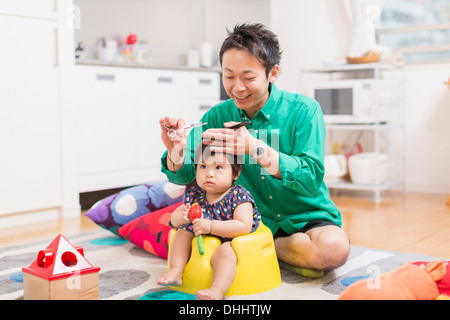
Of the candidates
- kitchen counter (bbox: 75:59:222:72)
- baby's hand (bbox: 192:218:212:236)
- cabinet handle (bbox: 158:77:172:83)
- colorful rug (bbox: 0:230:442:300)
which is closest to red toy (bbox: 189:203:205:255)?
baby's hand (bbox: 192:218:212:236)

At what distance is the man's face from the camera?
158 cm

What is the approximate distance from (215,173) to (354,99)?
2004mm

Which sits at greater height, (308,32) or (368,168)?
→ (308,32)

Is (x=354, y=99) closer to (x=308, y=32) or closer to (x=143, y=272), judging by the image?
(x=308, y=32)

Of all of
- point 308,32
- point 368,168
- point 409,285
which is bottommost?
point 409,285

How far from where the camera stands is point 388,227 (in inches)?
99.3

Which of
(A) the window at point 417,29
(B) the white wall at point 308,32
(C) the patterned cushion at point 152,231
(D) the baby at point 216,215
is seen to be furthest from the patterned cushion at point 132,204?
(A) the window at point 417,29

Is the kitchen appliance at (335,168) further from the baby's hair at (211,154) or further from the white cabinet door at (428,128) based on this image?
the baby's hair at (211,154)

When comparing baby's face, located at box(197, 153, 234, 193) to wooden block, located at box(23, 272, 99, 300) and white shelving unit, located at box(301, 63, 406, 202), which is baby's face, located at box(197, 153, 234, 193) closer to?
wooden block, located at box(23, 272, 99, 300)

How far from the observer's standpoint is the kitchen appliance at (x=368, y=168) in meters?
3.31

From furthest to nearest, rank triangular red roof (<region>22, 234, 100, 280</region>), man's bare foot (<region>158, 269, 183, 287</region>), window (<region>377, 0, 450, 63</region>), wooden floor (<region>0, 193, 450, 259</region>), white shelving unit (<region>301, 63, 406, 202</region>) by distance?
window (<region>377, 0, 450, 63</region>) → white shelving unit (<region>301, 63, 406, 202</region>) → wooden floor (<region>0, 193, 450, 259</region>) → man's bare foot (<region>158, 269, 183, 287</region>) → triangular red roof (<region>22, 234, 100, 280</region>)

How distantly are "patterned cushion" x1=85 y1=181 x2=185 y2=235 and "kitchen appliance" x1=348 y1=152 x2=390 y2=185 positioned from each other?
54.8 inches

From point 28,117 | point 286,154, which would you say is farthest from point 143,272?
point 28,117

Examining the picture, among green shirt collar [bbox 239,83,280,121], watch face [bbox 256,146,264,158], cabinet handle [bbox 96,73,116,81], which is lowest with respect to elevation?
watch face [bbox 256,146,264,158]
